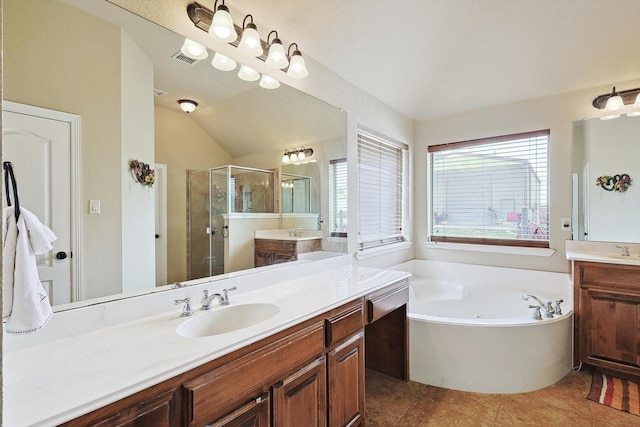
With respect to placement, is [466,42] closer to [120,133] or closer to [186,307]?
[120,133]

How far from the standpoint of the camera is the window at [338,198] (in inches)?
96.3

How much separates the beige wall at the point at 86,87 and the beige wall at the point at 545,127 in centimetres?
318

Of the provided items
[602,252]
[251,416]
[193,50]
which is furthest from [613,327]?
[193,50]

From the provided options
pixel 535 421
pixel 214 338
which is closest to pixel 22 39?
pixel 214 338

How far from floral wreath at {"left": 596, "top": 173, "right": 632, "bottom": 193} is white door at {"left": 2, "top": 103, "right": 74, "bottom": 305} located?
12.1ft

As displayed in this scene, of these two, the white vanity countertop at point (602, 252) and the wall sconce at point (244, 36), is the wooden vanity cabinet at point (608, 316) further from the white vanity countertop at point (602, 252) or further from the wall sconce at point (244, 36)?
the wall sconce at point (244, 36)

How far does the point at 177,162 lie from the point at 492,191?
120 inches

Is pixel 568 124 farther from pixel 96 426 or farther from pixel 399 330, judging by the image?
pixel 96 426

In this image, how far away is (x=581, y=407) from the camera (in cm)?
201

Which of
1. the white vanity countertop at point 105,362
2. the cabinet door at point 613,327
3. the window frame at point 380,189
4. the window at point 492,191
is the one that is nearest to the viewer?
the white vanity countertop at point 105,362

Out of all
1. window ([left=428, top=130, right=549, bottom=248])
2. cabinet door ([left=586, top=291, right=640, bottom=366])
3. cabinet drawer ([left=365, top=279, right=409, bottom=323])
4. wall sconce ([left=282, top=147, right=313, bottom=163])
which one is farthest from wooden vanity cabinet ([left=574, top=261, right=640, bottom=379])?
wall sconce ([left=282, top=147, right=313, bottom=163])

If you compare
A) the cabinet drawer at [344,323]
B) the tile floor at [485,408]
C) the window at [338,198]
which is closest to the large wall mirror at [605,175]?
the tile floor at [485,408]

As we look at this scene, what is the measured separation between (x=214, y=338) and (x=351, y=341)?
2.66 feet

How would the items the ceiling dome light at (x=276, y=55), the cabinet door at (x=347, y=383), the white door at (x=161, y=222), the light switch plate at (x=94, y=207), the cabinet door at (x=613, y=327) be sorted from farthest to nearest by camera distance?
the cabinet door at (x=613, y=327)
the ceiling dome light at (x=276, y=55)
the cabinet door at (x=347, y=383)
the white door at (x=161, y=222)
the light switch plate at (x=94, y=207)
